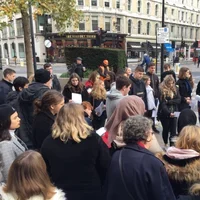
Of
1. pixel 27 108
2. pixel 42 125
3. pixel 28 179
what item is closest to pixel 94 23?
pixel 27 108

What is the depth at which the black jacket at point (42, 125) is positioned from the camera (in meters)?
2.97

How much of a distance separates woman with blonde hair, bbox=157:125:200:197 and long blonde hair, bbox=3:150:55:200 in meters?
1.04

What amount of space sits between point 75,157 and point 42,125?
3.01ft

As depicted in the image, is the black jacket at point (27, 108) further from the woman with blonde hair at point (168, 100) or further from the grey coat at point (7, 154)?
the woman with blonde hair at point (168, 100)

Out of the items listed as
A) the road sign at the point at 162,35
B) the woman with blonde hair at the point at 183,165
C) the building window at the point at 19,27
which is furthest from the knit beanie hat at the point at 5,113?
the building window at the point at 19,27

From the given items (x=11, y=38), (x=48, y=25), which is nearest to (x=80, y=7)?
(x=48, y=25)

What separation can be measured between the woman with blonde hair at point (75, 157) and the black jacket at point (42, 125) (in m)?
0.62

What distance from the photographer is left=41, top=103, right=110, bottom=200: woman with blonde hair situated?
2.23 m

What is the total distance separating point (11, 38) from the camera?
50.9 metres

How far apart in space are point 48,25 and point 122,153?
146 ft

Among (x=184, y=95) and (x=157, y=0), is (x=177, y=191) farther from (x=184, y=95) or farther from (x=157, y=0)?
(x=157, y=0)

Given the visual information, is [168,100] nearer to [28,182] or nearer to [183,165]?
[183,165]

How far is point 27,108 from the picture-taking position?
12.6 feet

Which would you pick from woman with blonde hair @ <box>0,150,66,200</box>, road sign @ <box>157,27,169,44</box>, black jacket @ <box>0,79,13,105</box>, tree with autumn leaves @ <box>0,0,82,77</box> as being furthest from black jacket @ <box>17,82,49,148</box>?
road sign @ <box>157,27,169,44</box>
